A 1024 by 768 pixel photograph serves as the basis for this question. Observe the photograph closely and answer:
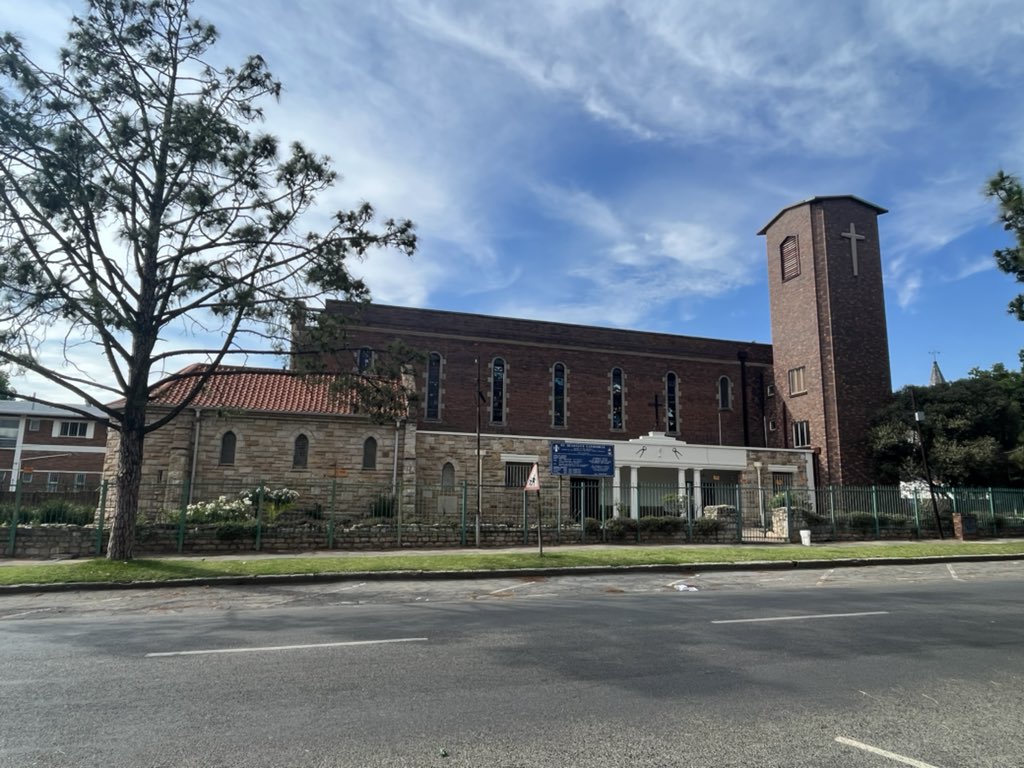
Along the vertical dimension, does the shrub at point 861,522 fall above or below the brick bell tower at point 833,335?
below

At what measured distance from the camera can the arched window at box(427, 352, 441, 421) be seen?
37.9m

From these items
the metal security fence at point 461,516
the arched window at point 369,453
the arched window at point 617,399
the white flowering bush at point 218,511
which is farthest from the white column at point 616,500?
the arched window at point 617,399

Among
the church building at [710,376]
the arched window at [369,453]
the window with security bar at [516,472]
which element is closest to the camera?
the arched window at [369,453]

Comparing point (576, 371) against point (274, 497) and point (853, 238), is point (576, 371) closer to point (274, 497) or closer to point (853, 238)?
point (853, 238)

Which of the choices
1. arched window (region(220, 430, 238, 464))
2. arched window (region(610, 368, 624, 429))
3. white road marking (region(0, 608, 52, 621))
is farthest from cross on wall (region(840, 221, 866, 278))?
white road marking (region(0, 608, 52, 621))

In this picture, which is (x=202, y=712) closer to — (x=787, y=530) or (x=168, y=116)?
(x=168, y=116)

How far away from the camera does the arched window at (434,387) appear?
124 ft

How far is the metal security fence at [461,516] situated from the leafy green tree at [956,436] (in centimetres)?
428

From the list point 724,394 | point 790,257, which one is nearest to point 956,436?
point 724,394

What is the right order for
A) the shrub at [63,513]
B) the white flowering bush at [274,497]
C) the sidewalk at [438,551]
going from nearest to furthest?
the sidewalk at [438,551], the shrub at [63,513], the white flowering bush at [274,497]

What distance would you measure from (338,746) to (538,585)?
31.5 feet

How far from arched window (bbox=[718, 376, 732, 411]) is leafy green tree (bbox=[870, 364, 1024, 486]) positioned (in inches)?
360

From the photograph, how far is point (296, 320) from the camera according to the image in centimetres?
1648

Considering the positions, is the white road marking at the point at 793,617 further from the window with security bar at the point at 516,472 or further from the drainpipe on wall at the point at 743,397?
the drainpipe on wall at the point at 743,397
